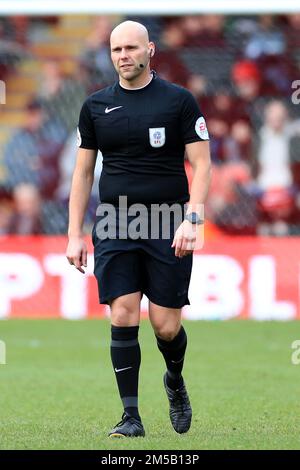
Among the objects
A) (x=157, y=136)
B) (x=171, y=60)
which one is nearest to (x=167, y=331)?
(x=157, y=136)

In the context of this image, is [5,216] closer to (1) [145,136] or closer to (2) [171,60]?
(2) [171,60]

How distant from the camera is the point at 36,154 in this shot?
53.5 feet

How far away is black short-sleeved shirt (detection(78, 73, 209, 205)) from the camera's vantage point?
253 inches

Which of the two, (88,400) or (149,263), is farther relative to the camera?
(88,400)

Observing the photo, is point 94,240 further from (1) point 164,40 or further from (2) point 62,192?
(1) point 164,40

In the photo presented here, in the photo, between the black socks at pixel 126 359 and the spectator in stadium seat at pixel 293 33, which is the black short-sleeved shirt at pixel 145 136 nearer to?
→ the black socks at pixel 126 359

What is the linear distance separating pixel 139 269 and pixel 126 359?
49 cm

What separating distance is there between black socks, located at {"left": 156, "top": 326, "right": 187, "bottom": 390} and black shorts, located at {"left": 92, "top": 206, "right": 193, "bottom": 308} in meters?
0.25
